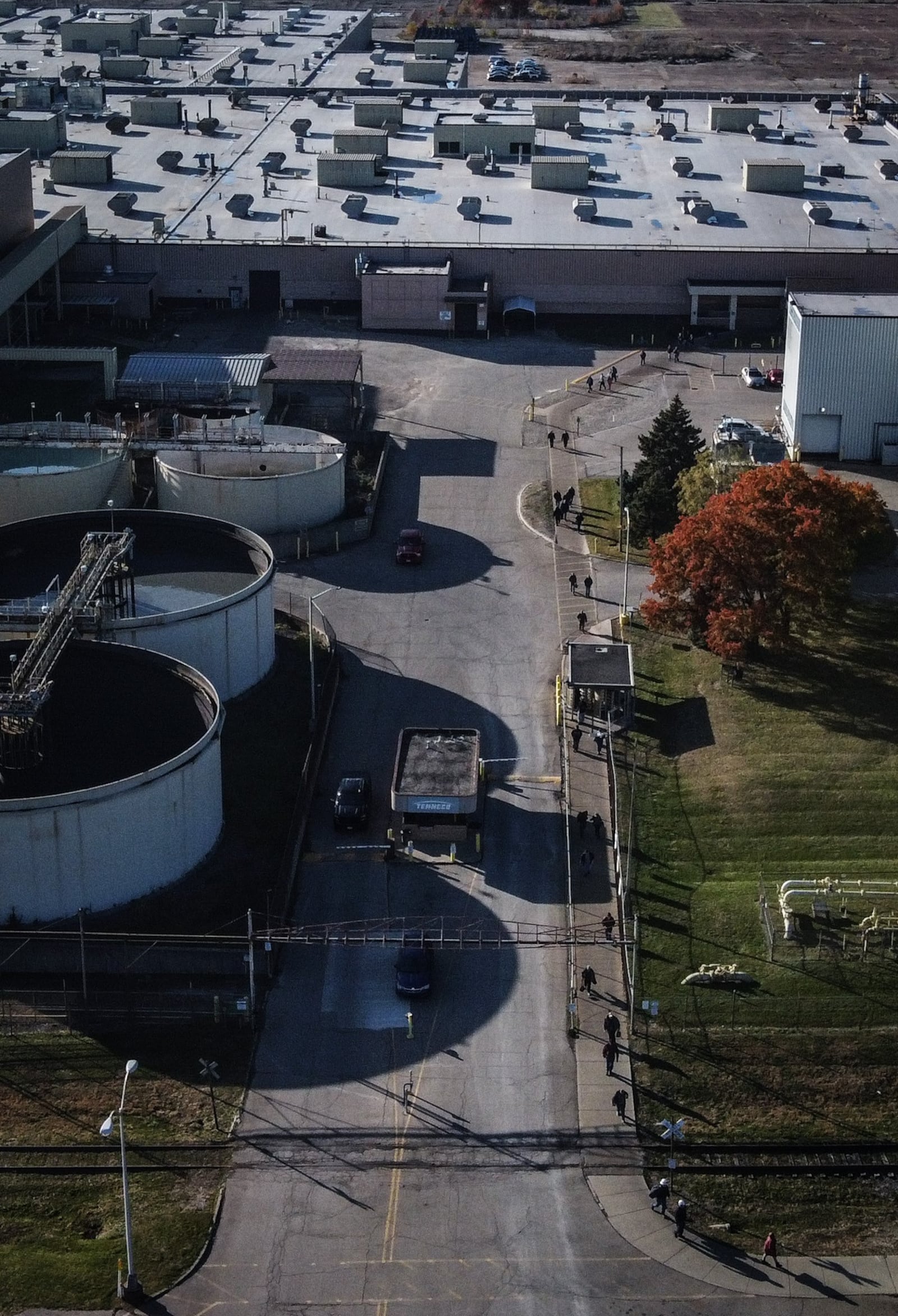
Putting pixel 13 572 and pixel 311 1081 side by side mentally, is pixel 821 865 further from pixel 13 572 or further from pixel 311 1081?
pixel 13 572

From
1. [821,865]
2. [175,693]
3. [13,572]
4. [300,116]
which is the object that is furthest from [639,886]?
[300,116]

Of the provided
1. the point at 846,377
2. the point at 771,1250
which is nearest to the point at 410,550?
the point at 846,377

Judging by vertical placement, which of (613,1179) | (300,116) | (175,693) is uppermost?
(300,116)

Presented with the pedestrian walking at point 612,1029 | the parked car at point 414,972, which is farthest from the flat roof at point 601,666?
the pedestrian walking at point 612,1029

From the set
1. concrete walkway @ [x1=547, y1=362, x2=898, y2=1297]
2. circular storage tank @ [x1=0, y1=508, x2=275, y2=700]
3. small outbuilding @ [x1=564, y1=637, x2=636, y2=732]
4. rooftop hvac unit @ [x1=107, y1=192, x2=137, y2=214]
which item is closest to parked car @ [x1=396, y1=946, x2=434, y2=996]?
concrete walkway @ [x1=547, y1=362, x2=898, y2=1297]

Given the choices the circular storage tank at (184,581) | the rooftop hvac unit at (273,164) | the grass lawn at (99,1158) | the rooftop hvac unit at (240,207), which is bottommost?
the grass lawn at (99,1158)

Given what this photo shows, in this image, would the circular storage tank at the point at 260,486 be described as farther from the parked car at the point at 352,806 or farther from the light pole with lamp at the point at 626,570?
the parked car at the point at 352,806

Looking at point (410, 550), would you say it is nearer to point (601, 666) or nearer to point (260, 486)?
point (260, 486)
